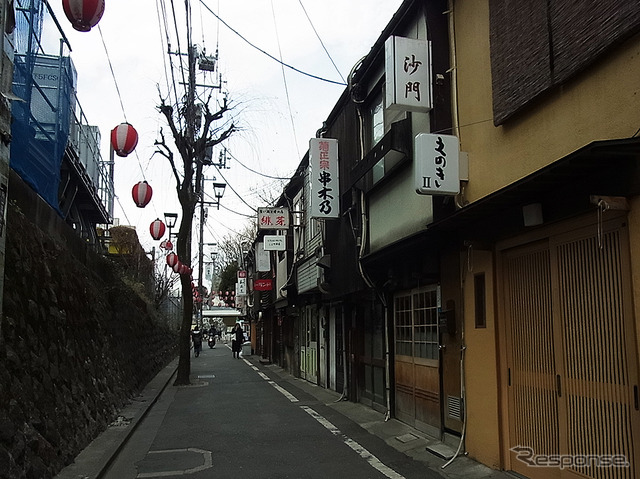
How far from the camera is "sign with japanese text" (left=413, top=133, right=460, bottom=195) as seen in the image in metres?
7.71

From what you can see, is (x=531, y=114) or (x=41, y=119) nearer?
(x=531, y=114)

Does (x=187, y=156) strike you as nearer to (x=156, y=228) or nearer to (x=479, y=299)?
(x=156, y=228)

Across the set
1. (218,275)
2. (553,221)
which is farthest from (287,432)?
(218,275)

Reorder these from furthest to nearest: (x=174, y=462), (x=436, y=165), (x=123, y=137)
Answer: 1. (x=123, y=137)
2. (x=174, y=462)
3. (x=436, y=165)

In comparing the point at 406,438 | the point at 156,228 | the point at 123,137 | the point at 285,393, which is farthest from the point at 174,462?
the point at 156,228

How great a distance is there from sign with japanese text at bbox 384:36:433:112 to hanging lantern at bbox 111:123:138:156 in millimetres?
5097

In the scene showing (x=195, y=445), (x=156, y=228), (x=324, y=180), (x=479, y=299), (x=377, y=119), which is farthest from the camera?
(x=156, y=228)

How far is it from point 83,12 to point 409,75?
4492 millimetres

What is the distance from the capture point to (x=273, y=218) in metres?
20.9

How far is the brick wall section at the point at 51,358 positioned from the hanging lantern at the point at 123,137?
2.06 meters

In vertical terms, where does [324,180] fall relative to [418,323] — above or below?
above

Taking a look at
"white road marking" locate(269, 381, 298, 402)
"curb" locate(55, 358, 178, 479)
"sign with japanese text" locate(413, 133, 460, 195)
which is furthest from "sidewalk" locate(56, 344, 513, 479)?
"sign with japanese text" locate(413, 133, 460, 195)

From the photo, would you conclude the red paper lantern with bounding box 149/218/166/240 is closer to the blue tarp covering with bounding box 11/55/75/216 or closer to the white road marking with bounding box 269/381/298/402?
the white road marking with bounding box 269/381/298/402

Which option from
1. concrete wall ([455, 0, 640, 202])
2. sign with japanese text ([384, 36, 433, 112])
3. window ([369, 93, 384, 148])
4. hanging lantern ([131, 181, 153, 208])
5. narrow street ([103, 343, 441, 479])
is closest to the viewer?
concrete wall ([455, 0, 640, 202])
